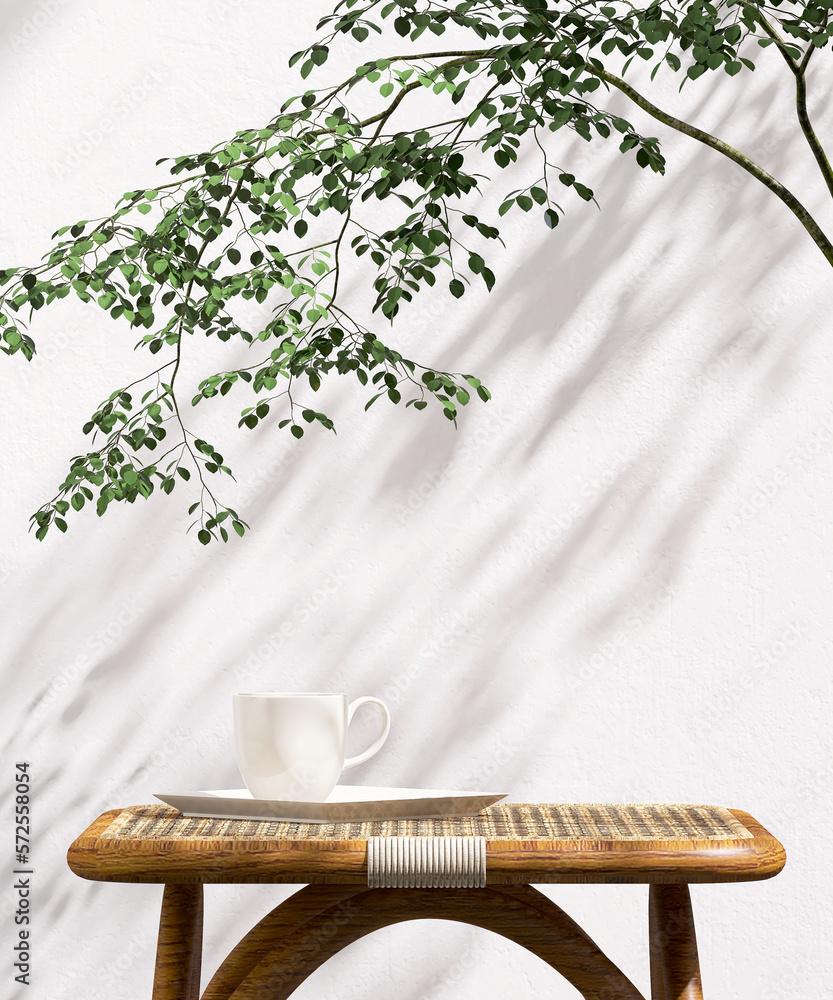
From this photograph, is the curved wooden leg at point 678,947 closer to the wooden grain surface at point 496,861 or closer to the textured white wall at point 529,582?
the wooden grain surface at point 496,861

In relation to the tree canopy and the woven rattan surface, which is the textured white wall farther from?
the woven rattan surface

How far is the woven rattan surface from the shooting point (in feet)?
3.14

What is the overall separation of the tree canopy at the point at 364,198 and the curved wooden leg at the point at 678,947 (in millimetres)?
682

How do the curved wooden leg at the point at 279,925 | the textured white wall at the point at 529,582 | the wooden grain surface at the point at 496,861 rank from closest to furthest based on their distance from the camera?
1. the wooden grain surface at the point at 496,861
2. the curved wooden leg at the point at 279,925
3. the textured white wall at the point at 529,582

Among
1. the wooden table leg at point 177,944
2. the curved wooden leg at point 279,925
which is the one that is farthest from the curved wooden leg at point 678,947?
the wooden table leg at point 177,944

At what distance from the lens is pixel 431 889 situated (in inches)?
39.1

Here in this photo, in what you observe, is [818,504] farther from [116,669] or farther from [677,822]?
[116,669]

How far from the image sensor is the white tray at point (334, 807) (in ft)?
3.41

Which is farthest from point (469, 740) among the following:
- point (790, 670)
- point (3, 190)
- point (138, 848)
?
point (3, 190)

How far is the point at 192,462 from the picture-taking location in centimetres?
170

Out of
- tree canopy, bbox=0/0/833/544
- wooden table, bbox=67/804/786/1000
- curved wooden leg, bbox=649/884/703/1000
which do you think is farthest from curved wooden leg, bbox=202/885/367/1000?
tree canopy, bbox=0/0/833/544

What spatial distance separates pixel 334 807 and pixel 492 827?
166mm

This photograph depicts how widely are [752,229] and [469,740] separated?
39.4 inches

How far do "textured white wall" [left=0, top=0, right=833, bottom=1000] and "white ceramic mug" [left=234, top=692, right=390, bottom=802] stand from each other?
1.95 ft
